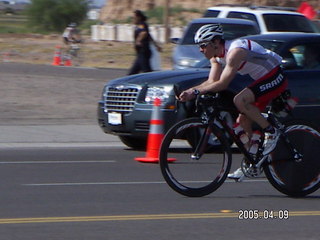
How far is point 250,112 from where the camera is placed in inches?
317

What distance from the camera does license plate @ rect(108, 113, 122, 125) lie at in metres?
11.9

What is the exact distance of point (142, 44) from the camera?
62.1ft

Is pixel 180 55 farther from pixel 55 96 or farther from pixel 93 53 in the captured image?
pixel 93 53

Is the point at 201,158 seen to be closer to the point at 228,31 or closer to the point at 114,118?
the point at 114,118

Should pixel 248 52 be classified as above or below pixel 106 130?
above

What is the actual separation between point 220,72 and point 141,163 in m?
2.99

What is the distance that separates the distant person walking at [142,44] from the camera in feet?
61.9

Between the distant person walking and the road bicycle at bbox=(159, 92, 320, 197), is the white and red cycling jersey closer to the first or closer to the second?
the road bicycle at bbox=(159, 92, 320, 197)

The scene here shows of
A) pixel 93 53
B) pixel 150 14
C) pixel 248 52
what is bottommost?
pixel 150 14

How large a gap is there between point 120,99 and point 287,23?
1144cm

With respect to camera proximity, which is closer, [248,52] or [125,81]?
[248,52]

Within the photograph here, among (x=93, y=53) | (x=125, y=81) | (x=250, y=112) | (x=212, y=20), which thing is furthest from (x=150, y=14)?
(x=250, y=112)

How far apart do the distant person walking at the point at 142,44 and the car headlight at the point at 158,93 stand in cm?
715

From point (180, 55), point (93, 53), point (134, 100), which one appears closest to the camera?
point (134, 100)
